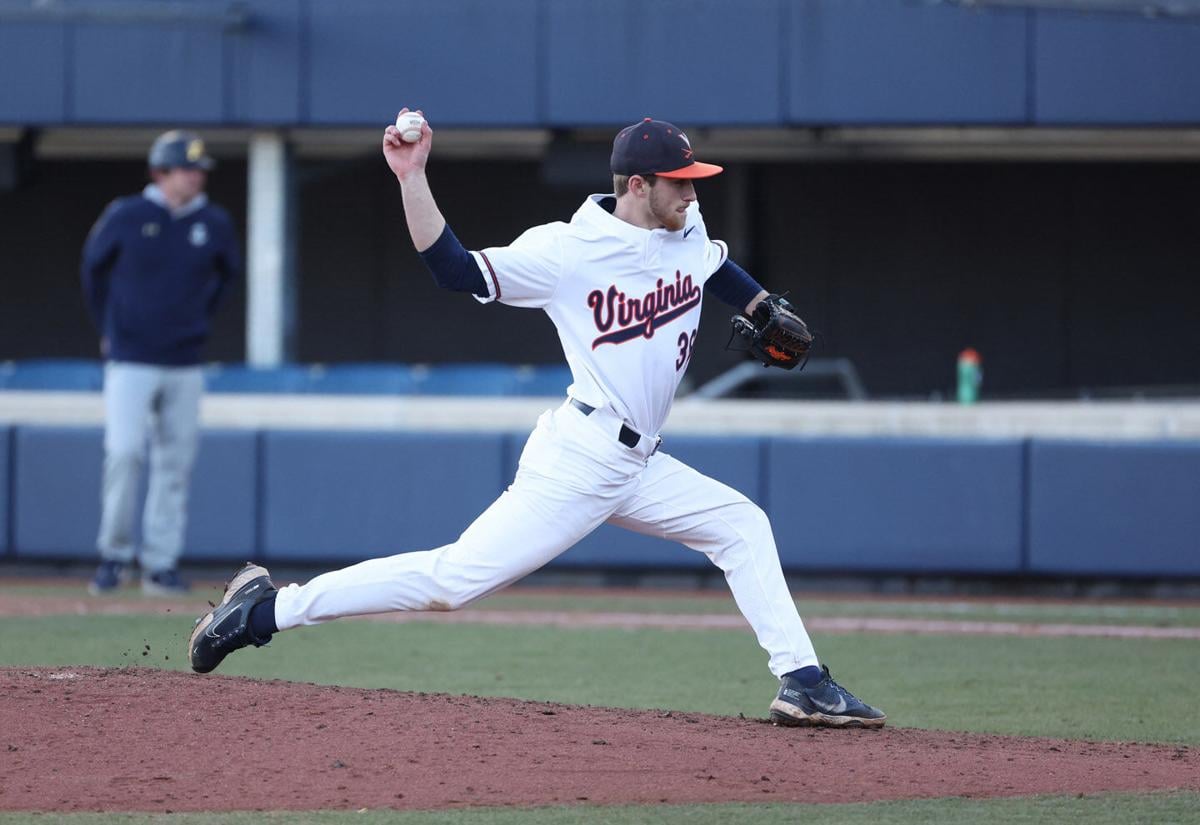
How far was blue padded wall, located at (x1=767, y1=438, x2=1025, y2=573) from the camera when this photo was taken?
10984mm

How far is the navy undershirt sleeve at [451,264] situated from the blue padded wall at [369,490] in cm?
646

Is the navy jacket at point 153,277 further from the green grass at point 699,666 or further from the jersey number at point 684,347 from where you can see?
the jersey number at point 684,347

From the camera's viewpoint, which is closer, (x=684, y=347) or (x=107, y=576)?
(x=684, y=347)

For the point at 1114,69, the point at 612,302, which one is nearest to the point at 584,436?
the point at 612,302

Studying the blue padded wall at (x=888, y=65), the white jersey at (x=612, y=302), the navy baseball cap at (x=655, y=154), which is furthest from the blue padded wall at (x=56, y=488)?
the navy baseball cap at (x=655, y=154)

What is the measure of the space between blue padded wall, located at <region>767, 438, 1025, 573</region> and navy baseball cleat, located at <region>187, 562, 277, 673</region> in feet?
20.2

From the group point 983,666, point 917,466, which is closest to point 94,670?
point 983,666

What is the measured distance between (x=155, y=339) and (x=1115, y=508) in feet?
19.4

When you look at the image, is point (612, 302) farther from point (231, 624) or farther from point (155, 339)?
point (155, 339)

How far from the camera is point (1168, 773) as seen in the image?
15.9 ft

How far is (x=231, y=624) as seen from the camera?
5.22m

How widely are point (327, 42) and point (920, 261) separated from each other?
24.5 feet

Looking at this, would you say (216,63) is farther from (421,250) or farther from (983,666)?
(421,250)

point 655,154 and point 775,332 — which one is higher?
point 655,154
